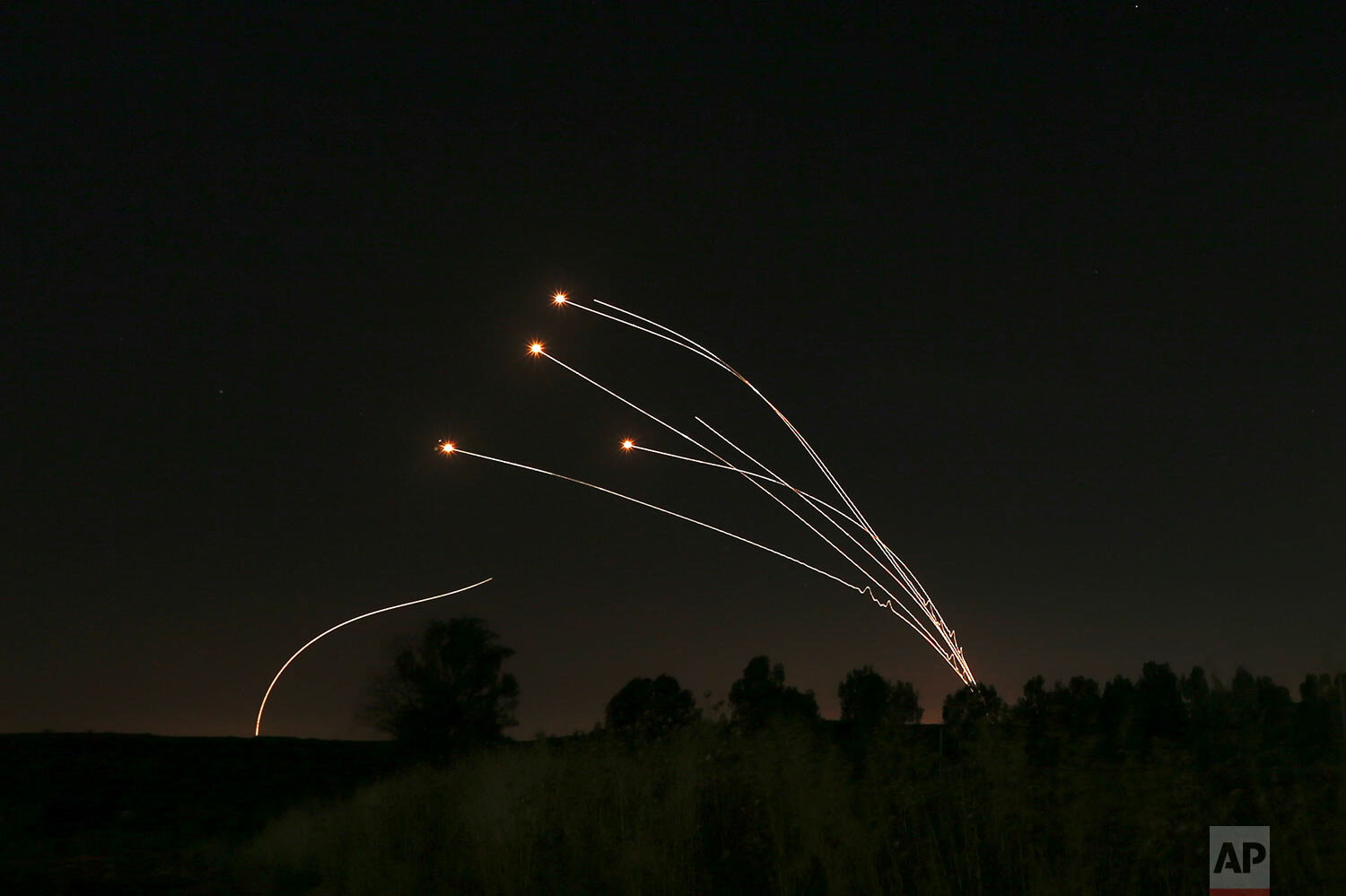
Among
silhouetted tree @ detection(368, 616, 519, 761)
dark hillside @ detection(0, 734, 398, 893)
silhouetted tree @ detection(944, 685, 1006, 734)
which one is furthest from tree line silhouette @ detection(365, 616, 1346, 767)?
silhouetted tree @ detection(368, 616, 519, 761)

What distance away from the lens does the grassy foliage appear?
21.6 ft

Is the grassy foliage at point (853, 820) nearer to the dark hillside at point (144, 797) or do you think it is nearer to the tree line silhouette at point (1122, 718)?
the tree line silhouette at point (1122, 718)

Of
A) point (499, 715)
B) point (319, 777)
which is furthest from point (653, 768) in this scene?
point (499, 715)

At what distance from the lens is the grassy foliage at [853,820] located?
21.6 feet

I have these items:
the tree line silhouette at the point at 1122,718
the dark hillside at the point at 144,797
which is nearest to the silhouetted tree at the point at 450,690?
the dark hillside at the point at 144,797

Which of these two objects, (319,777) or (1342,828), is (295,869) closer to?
(1342,828)

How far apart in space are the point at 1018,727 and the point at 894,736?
108 cm
